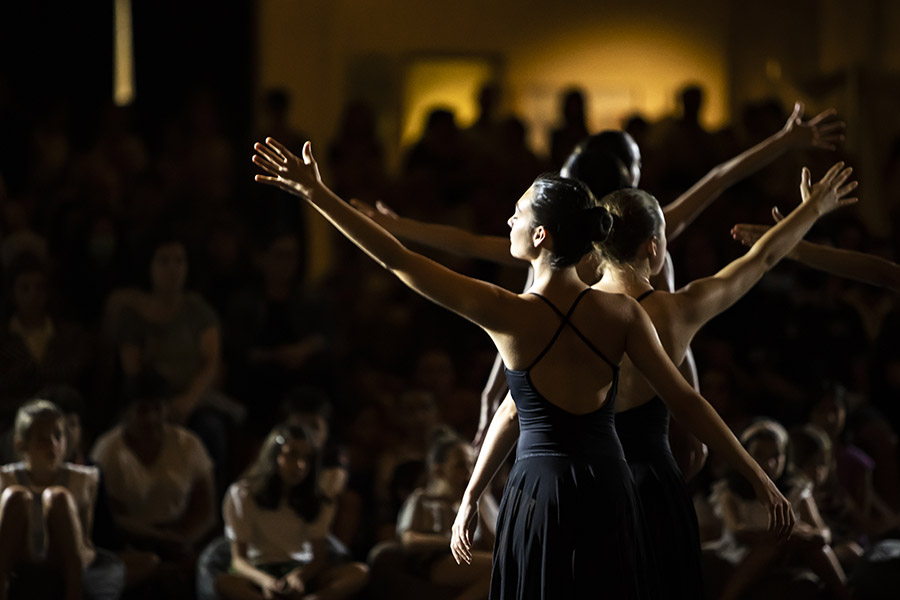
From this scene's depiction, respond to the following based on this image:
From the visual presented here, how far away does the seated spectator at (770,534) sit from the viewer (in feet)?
17.6

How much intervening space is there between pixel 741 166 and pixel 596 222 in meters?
1.20

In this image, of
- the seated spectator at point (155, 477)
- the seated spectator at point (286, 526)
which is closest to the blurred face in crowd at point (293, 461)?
the seated spectator at point (286, 526)

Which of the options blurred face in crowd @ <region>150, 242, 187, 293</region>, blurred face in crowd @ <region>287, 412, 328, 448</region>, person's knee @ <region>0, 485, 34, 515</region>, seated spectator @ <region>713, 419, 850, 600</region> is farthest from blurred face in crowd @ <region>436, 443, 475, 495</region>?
blurred face in crowd @ <region>150, 242, 187, 293</region>

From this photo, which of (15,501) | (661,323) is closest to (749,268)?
(661,323)

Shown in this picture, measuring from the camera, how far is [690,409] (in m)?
3.26

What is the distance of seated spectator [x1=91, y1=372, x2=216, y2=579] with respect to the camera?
19.9ft

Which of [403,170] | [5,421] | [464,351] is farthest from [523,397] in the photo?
[403,170]

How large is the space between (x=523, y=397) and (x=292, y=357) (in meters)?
3.86

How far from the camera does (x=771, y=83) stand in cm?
1088

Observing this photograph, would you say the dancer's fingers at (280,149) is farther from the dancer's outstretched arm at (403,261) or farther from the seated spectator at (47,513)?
the seated spectator at (47,513)

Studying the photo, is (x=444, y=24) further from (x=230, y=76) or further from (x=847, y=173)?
(x=847, y=173)

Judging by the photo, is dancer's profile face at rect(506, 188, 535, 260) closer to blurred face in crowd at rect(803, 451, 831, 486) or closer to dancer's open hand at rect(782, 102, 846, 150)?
dancer's open hand at rect(782, 102, 846, 150)

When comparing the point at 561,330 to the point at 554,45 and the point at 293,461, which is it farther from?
the point at 554,45

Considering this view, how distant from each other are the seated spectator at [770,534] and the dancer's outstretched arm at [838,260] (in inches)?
51.9
